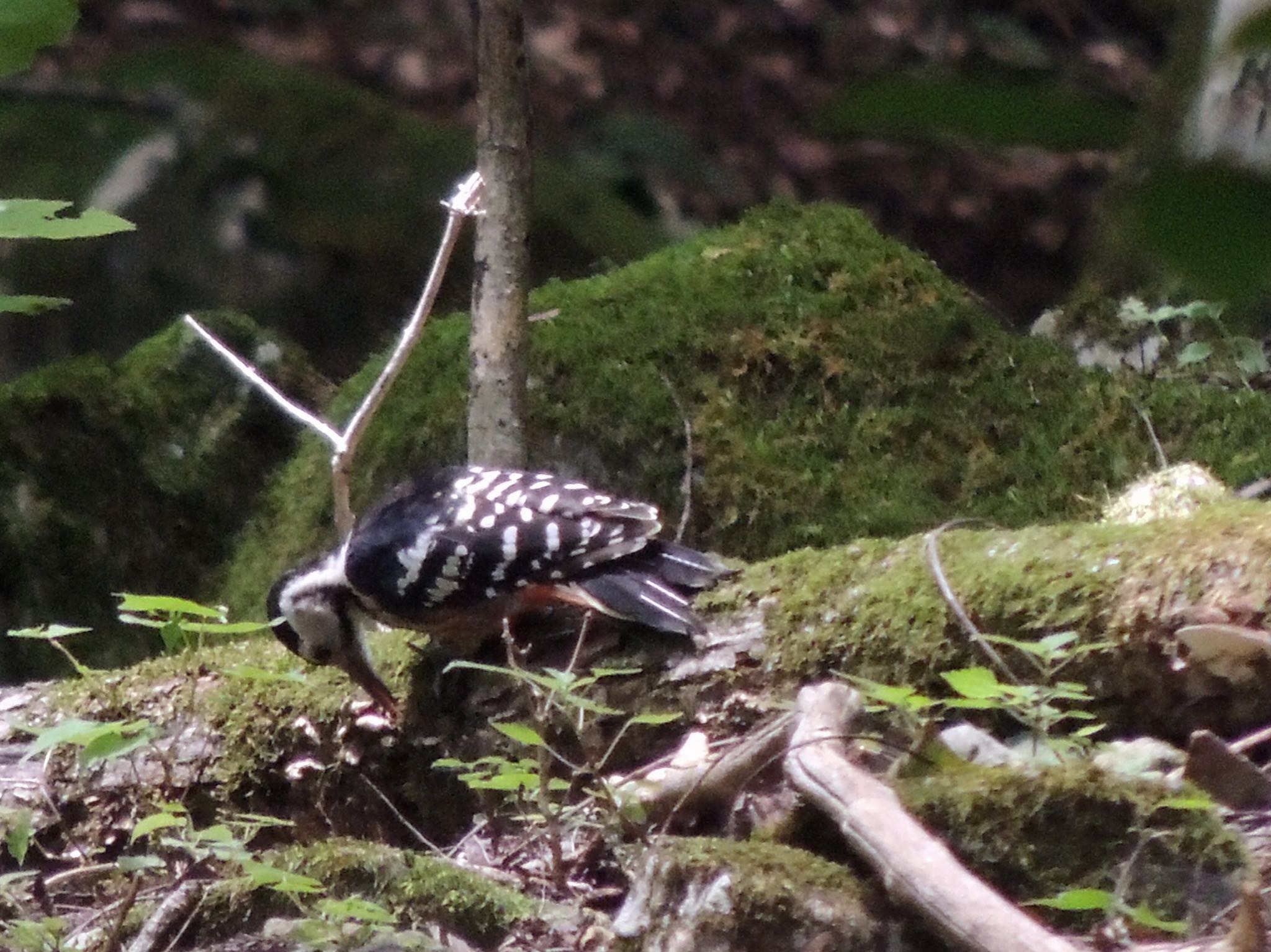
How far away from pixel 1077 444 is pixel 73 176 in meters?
4.64

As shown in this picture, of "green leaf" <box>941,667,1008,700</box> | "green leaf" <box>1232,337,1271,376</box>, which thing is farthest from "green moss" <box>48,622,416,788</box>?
"green leaf" <box>1232,337,1271,376</box>

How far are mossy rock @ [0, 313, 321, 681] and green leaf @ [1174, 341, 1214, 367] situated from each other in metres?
3.24

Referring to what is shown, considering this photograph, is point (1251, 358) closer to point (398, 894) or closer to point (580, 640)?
point (580, 640)

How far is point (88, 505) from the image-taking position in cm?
515

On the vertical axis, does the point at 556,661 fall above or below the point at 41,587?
above

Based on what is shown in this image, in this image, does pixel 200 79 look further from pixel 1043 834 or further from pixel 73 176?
pixel 1043 834

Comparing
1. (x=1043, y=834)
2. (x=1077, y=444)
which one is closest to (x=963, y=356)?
(x=1077, y=444)

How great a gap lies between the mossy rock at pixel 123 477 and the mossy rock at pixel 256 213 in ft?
2.12

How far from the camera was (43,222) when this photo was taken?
1488 millimetres

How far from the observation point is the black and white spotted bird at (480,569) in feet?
10.6

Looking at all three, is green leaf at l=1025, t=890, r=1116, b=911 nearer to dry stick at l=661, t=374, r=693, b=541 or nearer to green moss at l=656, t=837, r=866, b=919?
green moss at l=656, t=837, r=866, b=919

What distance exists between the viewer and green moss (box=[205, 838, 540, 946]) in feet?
7.68

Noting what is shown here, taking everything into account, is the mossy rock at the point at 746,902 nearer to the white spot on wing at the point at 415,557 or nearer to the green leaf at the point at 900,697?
the green leaf at the point at 900,697

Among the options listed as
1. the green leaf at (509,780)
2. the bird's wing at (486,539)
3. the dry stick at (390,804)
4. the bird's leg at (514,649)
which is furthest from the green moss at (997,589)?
the dry stick at (390,804)
